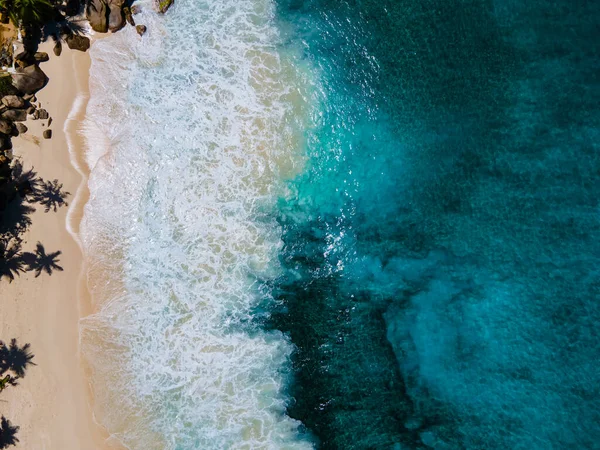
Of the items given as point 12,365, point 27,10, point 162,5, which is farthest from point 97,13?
point 12,365

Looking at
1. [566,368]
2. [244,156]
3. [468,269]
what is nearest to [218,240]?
[244,156]

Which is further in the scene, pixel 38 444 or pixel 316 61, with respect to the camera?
pixel 316 61

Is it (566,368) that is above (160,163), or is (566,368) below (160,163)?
below

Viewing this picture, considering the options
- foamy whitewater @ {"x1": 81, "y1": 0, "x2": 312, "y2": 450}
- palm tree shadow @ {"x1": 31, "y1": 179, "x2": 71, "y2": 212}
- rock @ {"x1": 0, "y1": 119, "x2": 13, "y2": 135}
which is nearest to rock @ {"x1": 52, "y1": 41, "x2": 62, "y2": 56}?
foamy whitewater @ {"x1": 81, "y1": 0, "x2": 312, "y2": 450}

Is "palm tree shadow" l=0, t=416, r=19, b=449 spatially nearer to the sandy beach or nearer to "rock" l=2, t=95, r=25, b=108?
the sandy beach

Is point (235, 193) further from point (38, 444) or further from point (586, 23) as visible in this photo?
point (586, 23)

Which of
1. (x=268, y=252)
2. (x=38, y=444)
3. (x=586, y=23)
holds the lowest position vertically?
(x=38, y=444)

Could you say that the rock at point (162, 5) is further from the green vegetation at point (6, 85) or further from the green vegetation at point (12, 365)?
the green vegetation at point (12, 365)
